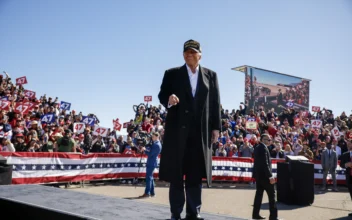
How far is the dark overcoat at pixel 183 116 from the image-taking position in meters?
3.30

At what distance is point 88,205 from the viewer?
149 inches

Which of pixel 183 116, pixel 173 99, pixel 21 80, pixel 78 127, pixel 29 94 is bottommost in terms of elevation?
pixel 183 116

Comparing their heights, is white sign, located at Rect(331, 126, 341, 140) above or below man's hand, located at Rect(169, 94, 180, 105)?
above

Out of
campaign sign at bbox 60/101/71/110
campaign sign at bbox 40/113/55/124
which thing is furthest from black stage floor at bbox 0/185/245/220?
campaign sign at bbox 60/101/71/110

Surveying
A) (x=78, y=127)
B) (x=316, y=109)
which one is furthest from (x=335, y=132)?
(x=78, y=127)

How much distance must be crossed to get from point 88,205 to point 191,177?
1.27 meters

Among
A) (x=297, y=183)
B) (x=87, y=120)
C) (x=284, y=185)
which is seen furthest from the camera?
(x=87, y=120)

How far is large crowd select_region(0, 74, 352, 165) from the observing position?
13125 millimetres

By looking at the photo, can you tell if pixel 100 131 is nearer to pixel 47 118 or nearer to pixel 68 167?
pixel 47 118

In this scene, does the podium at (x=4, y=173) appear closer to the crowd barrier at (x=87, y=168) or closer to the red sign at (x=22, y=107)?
the crowd barrier at (x=87, y=168)

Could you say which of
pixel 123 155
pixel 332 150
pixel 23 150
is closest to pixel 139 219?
pixel 23 150

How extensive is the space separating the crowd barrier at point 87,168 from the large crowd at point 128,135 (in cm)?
59

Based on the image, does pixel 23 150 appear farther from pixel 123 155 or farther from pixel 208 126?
pixel 208 126

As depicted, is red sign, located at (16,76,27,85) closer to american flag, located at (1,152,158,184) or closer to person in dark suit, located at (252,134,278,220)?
american flag, located at (1,152,158,184)
